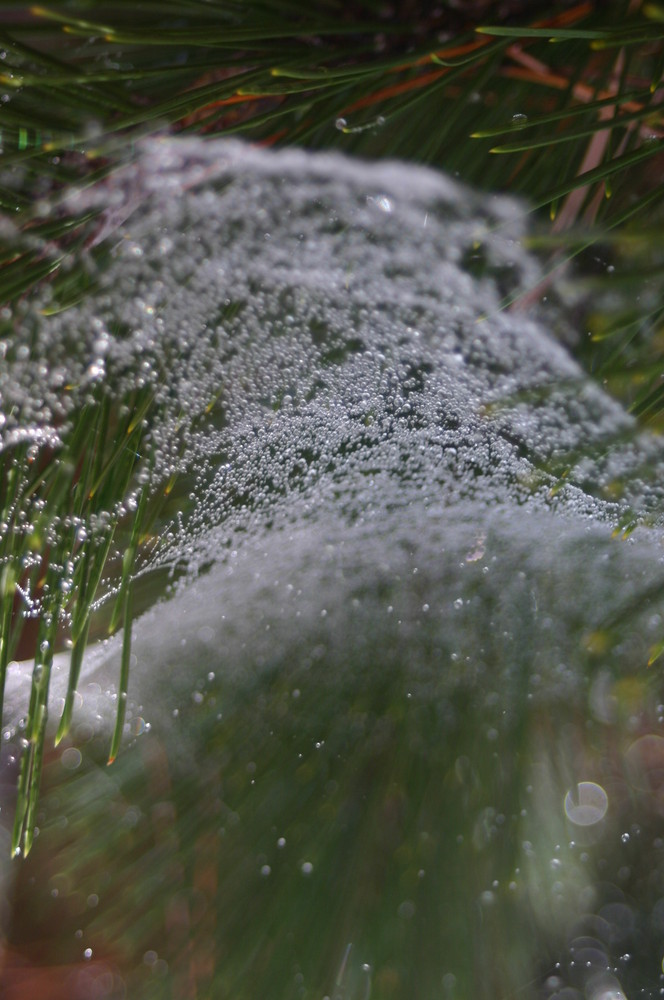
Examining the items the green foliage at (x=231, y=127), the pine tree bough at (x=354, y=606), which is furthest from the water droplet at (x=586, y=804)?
the green foliage at (x=231, y=127)

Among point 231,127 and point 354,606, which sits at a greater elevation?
point 231,127

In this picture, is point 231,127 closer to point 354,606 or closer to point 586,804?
point 354,606

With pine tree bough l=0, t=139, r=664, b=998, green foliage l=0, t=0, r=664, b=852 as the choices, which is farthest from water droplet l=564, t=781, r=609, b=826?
green foliage l=0, t=0, r=664, b=852

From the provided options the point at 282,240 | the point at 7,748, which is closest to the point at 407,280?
the point at 282,240

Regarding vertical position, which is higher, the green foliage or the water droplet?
the green foliage

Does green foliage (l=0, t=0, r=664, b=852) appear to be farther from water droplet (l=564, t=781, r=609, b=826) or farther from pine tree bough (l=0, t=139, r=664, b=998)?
water droplet (l=564, t=781, r=609, b=826)

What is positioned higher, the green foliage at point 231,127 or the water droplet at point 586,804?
the green foliage at point 231,127

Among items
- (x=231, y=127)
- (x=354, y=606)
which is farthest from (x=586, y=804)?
(x=231, y=127)

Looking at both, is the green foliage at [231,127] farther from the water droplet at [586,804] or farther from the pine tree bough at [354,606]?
the water droplet at [586,804]

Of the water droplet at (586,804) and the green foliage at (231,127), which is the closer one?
the green foliage at (231,127)

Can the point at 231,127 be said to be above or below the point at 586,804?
above

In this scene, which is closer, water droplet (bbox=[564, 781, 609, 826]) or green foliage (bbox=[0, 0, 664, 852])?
green foliage (bbox=[0, 0, 664, 852])

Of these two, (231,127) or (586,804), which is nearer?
(231,127)
